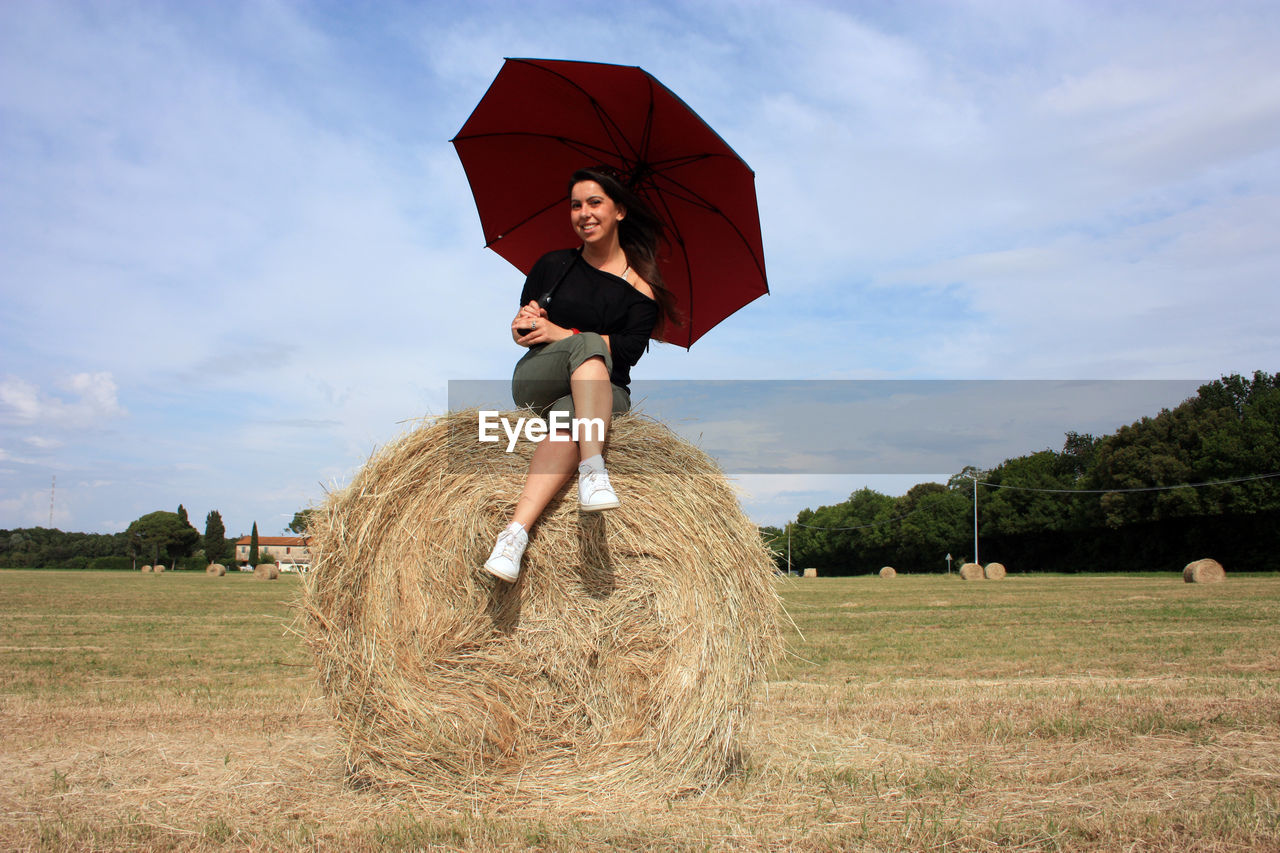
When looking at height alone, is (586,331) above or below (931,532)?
above

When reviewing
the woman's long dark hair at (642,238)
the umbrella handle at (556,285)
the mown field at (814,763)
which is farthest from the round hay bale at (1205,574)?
the umbrella handle at (556,285)

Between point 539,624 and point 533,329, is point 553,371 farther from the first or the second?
point 539,624

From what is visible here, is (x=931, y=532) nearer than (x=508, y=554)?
No

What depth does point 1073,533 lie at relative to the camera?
59438 mm

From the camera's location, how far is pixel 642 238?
4.71 m

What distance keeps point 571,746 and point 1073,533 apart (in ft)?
209

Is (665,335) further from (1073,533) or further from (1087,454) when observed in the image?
(1087,454)

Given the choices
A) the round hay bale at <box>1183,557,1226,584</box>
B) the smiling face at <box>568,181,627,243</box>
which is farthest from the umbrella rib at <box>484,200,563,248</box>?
the round hay bale at <box>1183,557,1226,584</box>

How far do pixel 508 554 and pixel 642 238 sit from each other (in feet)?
6.37

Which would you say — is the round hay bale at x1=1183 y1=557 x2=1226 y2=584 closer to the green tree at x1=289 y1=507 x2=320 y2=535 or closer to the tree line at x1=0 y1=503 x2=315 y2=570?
the green tree at x1=289 y1=507 x2=320 y2=535

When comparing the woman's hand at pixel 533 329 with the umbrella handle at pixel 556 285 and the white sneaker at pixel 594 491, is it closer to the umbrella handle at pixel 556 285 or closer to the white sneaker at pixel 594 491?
the umbrella handle at pixel 556 285

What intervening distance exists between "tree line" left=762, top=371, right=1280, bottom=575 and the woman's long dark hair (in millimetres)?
50213

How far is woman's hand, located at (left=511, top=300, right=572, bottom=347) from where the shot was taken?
163 inches

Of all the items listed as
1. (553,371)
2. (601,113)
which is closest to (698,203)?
(601,113)
